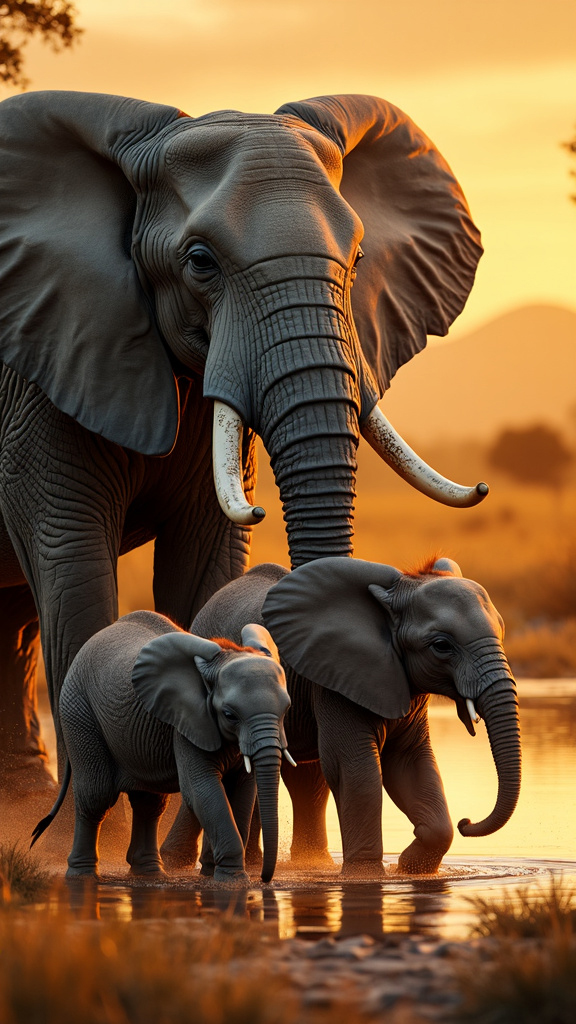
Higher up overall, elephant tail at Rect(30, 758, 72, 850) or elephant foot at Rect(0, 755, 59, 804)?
elephant tail at Rect(30, 758, 72, 850)

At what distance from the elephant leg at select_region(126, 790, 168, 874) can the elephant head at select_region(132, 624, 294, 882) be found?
31.3 inches

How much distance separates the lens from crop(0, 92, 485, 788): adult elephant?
949cm

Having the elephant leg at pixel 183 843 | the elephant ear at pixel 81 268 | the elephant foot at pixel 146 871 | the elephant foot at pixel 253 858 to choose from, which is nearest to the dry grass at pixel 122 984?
the elephant foot at pixel 146 871

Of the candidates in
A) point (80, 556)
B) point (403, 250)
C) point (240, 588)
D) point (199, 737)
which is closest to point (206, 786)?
point (199, 737)

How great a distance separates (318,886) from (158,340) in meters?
3.35

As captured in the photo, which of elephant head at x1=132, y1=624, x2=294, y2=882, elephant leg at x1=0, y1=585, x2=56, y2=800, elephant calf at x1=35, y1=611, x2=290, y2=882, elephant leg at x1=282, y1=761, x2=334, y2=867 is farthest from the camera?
elephant leg at x1=0, y1=585, x2=56, y2=800

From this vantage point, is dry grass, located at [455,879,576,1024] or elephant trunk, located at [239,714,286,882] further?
elephant trunk, located at [239,714,286,882]

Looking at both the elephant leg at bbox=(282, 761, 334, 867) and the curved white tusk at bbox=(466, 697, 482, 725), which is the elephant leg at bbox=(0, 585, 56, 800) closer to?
the elephant leg at bbox=(282, 761, 334, 867)

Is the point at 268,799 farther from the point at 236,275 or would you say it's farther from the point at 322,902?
the point at 236,275

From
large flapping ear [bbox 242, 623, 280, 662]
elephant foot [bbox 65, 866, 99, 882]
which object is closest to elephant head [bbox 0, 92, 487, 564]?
large flapping ear [bbox 242, 623, 280, 662]

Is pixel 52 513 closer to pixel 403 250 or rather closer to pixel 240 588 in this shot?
pixel 240 588

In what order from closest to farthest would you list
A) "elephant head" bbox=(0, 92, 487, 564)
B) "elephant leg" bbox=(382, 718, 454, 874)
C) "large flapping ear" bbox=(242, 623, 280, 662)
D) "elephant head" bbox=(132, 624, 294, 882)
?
"elephant head" bbox=(132, 624, 294, 882) → "large flapping ear" bbox=(242, 623, 280, 662) → "elephant leg" bbox=(382, 718, 454, 874) → "elephant head" bbox=(0, 92, 487, 564)

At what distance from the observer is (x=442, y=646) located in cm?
910

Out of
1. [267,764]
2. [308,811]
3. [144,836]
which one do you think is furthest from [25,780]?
[267,764]
